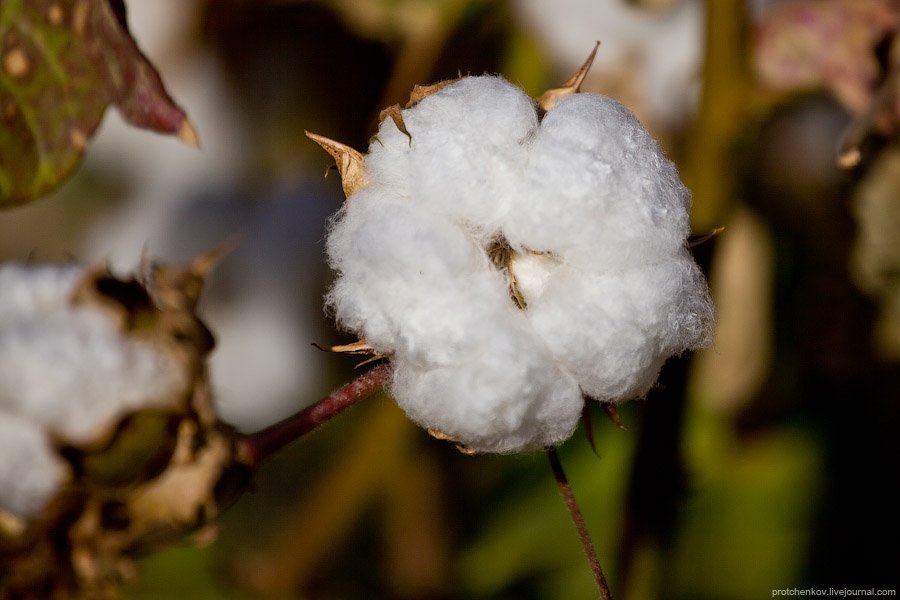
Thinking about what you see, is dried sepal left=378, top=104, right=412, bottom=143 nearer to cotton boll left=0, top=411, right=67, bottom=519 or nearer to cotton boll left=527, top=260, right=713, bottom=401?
cotton boll left=527, top=260, right=713, bottom=401

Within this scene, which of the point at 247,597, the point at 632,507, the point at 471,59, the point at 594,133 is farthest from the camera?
the point at 471,59

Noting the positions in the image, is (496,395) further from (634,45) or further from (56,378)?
(634,45)

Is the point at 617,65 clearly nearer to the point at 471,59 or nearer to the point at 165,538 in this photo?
the point at 471,59

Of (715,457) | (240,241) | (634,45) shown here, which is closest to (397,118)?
(634,45)

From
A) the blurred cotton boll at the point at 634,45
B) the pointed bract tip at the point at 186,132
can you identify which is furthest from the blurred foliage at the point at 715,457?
the pointed bract tip at the point at 186,132

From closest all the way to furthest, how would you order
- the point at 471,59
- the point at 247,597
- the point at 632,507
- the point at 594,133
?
1. the point at 594,133
2. the point at 632,507
3. the point at 247,597
4. the point at 471,59

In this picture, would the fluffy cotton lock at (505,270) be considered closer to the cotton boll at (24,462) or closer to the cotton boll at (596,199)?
the cotton boll at (596,199)

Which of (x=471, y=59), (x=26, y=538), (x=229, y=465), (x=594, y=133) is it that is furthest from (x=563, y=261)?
(x=471, y=59)
